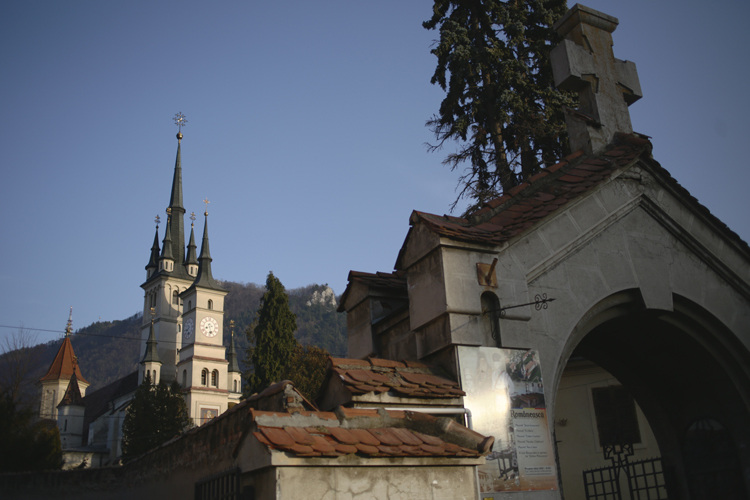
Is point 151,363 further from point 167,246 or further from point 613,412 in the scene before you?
point 613,412

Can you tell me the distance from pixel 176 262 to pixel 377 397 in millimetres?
101255

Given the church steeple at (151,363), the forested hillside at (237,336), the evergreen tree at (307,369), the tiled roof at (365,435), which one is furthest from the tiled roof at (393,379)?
the forested hillside at (237,336)

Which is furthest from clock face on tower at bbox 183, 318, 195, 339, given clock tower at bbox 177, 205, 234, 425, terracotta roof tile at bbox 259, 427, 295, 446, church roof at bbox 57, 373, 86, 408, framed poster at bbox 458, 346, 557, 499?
terracotta roof tile at bbox 259, 427, 295, 446

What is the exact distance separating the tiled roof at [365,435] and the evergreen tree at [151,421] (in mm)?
46448

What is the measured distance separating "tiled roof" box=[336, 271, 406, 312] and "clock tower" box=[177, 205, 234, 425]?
74.7 m

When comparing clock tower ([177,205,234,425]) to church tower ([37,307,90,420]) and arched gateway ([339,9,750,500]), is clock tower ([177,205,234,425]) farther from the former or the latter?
arched gateway ([339,9,750,500])

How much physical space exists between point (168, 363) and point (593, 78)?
95.0 metres

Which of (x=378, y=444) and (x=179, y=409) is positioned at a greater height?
(x=179, y=409)

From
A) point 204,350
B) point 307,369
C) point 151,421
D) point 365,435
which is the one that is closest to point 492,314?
point 365,435

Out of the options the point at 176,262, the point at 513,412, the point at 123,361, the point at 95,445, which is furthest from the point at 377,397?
the point at 123,361

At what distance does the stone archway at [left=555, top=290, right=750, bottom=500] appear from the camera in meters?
8.52

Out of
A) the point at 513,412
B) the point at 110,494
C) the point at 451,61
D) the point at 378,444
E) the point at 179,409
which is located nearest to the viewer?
the point at 378,444

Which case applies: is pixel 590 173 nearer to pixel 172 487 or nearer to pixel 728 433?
pixel 728 433

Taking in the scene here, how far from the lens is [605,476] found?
17.5 m
